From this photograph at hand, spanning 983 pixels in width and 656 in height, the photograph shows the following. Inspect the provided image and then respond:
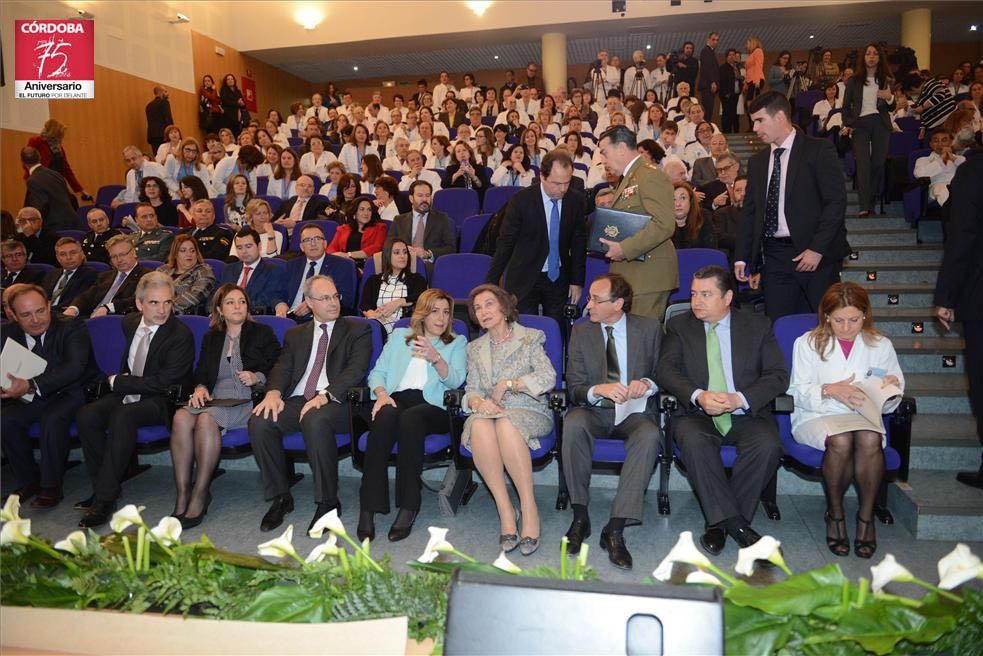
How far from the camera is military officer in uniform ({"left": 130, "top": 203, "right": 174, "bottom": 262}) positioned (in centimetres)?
563

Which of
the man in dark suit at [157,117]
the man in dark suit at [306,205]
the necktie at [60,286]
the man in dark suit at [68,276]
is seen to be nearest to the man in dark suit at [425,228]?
the man in dark suit at [306,205]

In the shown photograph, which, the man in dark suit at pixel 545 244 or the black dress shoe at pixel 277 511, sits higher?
the man in dark suit at pixel 545 244

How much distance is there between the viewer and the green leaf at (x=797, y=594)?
97 centimetres

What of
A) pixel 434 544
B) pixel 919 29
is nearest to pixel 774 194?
pixel 434 544

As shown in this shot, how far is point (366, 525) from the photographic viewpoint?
3.10m

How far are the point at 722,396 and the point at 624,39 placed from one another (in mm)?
11144

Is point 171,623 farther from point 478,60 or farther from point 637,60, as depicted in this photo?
point 478,60

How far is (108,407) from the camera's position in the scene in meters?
3.58

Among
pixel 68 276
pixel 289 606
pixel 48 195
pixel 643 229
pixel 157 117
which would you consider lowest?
pixel 289 606

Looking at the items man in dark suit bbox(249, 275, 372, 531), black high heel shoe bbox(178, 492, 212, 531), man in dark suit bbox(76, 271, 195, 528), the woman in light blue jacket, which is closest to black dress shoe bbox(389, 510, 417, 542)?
the woman in light blue jacket

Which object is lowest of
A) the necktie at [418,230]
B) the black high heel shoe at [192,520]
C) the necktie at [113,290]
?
the black high heel shoe at [192,520]

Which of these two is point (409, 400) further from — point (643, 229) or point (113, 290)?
point (113, 290)

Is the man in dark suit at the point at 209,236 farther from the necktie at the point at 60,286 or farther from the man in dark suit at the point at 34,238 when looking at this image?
the man in dark suit at the point at 34,238

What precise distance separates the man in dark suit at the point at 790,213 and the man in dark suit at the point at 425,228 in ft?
7.51
